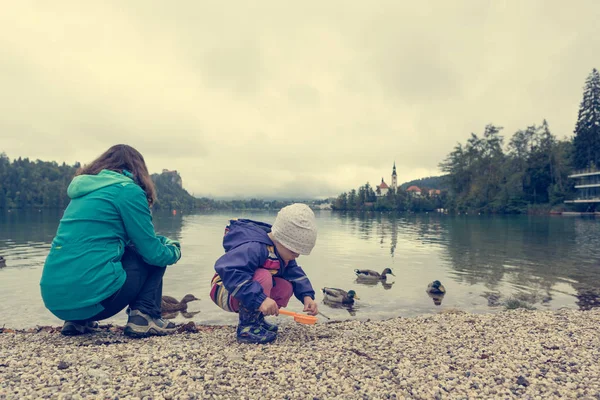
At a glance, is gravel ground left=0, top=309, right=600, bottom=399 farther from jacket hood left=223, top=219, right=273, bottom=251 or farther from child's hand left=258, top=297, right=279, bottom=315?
jacket hood left=223, top=219, right=273, bottom=251

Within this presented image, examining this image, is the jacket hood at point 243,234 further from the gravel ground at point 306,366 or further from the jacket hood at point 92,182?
the jacket hood at point 92,182

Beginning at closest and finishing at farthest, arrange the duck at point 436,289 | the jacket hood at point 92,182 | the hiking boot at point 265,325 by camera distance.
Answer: the jacket hood at point 92,182
the hiking boot at point 265,325
the duck at point 436,289

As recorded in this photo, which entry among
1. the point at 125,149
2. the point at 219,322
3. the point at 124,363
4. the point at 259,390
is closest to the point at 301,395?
the point at 259,390

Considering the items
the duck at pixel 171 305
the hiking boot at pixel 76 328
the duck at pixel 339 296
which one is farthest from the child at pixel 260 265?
the duck at pixel 339 296

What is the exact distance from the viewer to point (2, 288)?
11.3 m

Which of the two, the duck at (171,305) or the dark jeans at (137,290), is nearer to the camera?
the dark jeans at (137,290)

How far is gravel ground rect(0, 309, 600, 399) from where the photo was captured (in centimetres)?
304

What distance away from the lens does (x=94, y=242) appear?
13.2 feet

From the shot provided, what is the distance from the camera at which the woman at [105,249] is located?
13.0 feet

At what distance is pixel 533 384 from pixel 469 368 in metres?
0.53

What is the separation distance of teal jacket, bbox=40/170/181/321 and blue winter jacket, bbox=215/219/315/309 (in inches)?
35.0

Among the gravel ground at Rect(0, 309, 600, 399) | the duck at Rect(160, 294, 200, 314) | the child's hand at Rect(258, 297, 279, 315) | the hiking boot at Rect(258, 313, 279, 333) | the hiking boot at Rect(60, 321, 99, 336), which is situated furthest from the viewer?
the duck at Rect(160, 294, 200, 314)

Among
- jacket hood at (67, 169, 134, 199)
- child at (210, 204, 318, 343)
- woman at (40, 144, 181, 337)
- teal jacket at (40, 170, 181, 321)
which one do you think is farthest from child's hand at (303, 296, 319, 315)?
jacket hood at (67, 169, 134, 199)

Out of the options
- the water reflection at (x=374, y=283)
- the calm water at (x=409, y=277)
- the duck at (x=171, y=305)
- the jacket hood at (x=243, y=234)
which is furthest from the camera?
the water reflection at (x=374, y=283)
